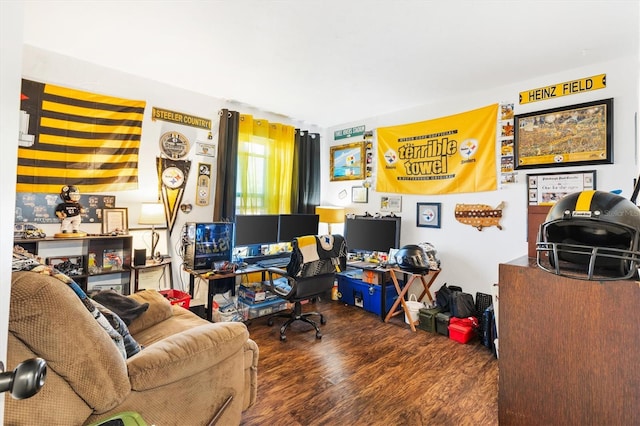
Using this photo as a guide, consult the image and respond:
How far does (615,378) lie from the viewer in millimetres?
682

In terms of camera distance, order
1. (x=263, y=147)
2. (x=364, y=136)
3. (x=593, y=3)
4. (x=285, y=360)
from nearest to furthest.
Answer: (x=593, y=3), (x=285, y=360), (x=263, y=147), (x=364, y=136)

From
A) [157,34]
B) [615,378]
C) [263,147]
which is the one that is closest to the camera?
[615,378]

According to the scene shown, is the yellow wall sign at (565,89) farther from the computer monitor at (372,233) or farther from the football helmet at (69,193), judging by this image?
the football helmet at (69,193)

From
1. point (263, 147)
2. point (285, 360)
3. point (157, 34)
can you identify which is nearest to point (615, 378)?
point (285, 360)

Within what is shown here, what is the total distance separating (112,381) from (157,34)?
2339mm

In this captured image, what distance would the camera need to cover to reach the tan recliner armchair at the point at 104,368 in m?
0.95

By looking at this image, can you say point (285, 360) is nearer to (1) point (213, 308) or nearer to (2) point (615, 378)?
(1) point (213, 308)

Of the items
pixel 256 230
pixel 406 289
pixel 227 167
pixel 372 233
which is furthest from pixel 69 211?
pixel 406 289

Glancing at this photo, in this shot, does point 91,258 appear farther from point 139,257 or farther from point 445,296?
point 445,296

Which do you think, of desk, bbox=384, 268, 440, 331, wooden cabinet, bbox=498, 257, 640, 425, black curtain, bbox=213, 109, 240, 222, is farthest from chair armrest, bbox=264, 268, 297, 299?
wooden cabinet, bbox=498, 257, 640, 425

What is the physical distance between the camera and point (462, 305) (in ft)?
10.1

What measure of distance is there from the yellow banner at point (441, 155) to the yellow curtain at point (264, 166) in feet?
4.21

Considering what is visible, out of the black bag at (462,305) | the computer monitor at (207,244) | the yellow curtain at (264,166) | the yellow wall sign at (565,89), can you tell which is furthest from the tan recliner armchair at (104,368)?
the yellow wall sign at (565,89)

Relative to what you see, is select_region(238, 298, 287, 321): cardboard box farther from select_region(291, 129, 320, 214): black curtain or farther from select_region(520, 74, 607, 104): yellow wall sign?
select_region(520, 74, 607, 104): yellow wall sign
